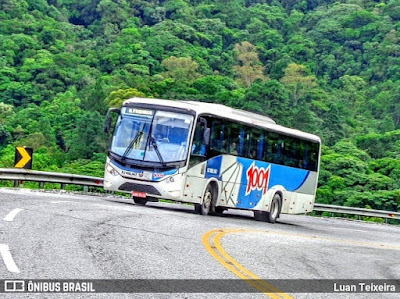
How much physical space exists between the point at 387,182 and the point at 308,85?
69.7m

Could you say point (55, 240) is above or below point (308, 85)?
below

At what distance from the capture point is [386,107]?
445ft

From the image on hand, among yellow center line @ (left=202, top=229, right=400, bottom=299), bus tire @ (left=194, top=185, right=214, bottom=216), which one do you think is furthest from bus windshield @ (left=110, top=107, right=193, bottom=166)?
yellow center line @ (left=202, top=229, right=400, bottom=299)

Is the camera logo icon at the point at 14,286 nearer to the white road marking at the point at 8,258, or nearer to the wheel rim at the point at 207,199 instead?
the white road marking at the point at 8,258

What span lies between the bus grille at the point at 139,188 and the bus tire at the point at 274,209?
5.60m

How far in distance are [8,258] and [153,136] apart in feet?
41.6

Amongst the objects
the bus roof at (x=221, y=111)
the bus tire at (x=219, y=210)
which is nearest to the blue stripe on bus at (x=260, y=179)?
the bus tire at (x=219, y=210)

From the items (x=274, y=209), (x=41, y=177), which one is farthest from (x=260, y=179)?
(x=41, y=177)

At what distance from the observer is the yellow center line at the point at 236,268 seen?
403 inches

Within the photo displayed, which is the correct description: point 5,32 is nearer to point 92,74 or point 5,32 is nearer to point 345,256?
point 92,74

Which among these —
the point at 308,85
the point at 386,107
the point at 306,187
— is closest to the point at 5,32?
the point at 308,85

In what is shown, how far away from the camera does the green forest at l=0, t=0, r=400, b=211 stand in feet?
289

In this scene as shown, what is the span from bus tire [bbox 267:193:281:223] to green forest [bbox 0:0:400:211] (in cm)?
3921

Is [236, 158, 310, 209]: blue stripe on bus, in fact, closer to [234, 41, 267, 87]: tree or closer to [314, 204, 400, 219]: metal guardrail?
[314, 204, 400, 219]: metal guardrail
